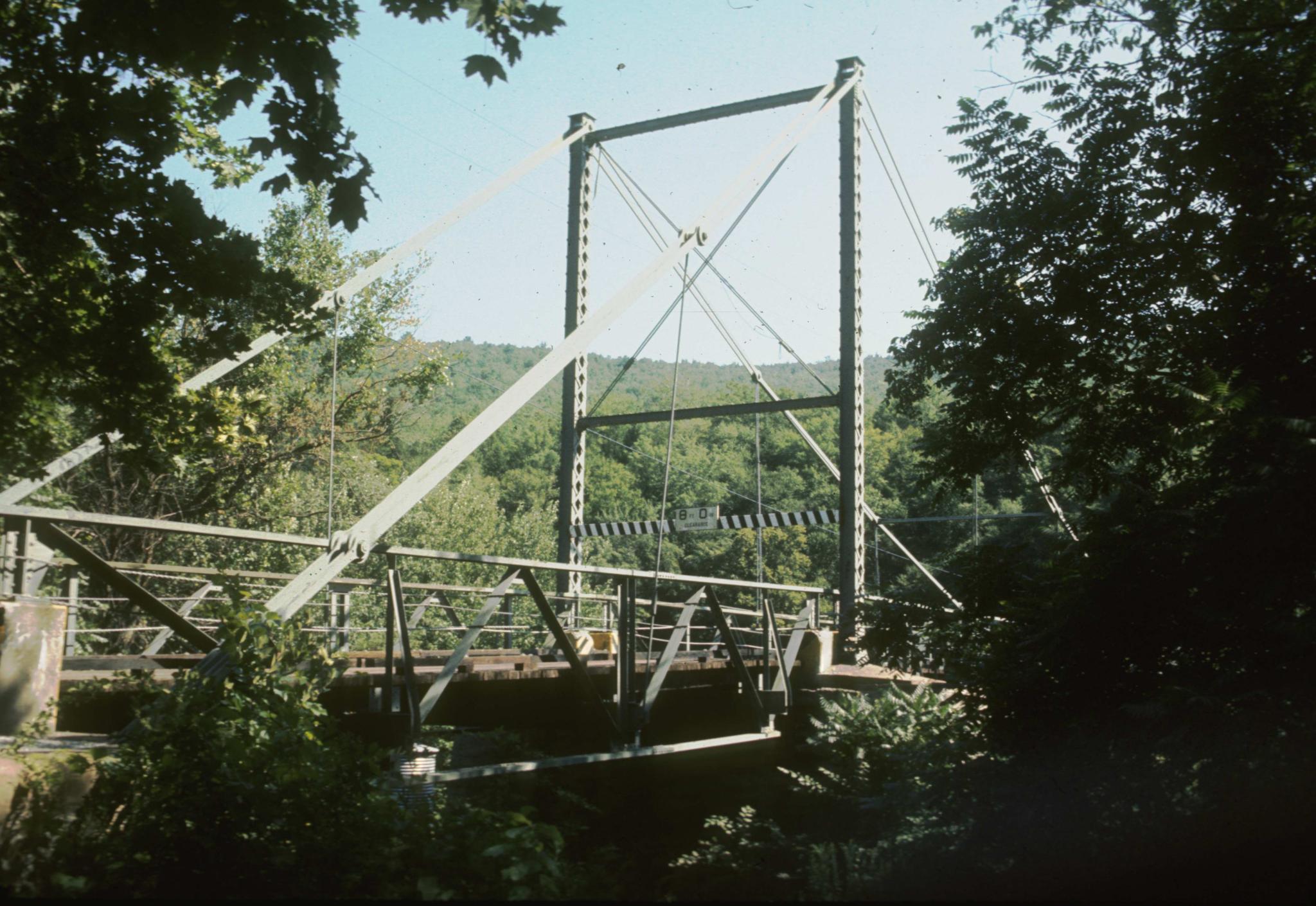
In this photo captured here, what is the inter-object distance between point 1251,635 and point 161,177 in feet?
17.3

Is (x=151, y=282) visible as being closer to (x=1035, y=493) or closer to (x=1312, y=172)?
(x=1312, y=172)

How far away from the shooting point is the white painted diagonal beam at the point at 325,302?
19.2 feet

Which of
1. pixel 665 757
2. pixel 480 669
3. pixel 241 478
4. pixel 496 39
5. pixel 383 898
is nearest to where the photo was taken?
pixel 383 898

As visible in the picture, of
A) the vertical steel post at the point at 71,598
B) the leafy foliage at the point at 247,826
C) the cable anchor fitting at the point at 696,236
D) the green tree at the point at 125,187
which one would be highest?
the cable anchor fitting at the point at 696,236

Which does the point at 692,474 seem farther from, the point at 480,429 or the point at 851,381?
the point at 480,429

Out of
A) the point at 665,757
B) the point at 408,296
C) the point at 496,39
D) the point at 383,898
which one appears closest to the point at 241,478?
the point at 408,296

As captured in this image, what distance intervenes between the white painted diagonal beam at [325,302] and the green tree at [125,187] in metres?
0.21

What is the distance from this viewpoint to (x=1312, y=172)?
544 centimetres

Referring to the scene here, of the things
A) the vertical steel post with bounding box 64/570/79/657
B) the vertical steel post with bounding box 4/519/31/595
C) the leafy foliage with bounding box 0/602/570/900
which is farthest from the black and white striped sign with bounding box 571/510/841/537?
the leafy foliage with bounding box 0/602/570/900

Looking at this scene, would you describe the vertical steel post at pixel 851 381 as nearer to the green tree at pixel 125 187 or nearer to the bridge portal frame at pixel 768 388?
the bridge portal frame at pixel 768 388

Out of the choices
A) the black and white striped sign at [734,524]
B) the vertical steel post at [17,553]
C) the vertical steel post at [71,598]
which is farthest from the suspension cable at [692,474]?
the vertical steel post at [71,598]

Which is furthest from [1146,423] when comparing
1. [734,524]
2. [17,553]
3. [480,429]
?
[734,524]

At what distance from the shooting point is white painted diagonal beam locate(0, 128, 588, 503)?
587cm

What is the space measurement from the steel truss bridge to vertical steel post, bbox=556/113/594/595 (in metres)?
0.02
